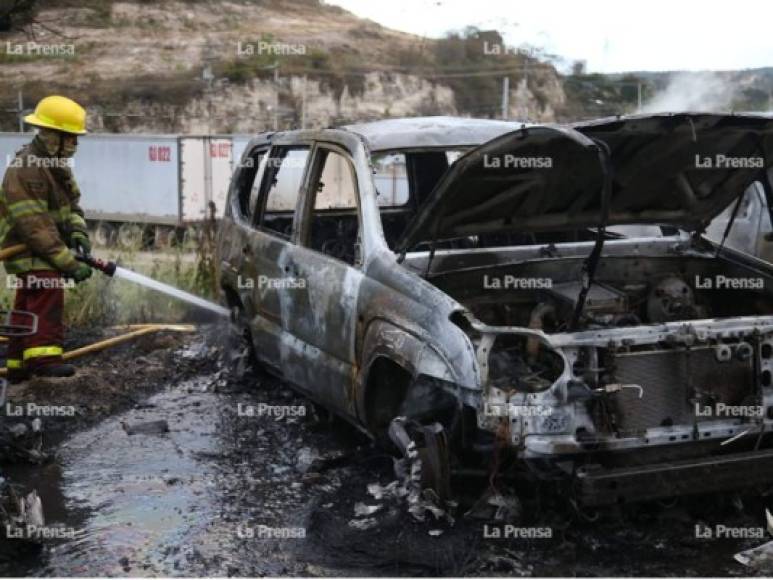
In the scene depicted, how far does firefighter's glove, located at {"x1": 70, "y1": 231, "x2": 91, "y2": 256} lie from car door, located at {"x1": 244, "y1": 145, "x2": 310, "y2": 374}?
1.38m

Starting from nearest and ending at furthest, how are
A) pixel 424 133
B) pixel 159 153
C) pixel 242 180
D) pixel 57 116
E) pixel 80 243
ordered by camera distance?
pixel 424 133 → pixel 57 116 → pixel 242 180 → pixel 80 243 → pixel 159 153

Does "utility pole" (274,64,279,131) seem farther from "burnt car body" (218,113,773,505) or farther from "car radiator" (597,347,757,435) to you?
"car radiator" (597,347,757,435)

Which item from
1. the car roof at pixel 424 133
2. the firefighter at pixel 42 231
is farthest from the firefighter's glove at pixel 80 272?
the car roof at pixel 424 133

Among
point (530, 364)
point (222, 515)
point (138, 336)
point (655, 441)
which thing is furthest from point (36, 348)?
point (655, 441)

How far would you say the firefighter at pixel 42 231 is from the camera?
6.92 meters

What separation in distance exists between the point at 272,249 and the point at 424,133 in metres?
1.30

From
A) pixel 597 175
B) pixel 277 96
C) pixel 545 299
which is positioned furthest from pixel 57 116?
pixel 277 96

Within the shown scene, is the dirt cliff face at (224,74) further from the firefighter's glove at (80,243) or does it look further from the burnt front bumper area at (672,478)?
the burnt front bumper area at (672,478)

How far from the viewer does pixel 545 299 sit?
5.18 metres

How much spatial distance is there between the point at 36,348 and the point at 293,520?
317cm

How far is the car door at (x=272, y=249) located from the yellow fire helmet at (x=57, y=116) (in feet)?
4.54

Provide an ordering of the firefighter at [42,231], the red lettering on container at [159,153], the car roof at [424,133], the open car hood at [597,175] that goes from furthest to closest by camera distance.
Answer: the red lettering on container at [159,153], the firefighter at [42,231], the car roof at [424,133], the open car hood at [597,175]

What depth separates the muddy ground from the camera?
4309 mm

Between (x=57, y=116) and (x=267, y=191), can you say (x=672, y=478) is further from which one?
(x=57, y=116)
